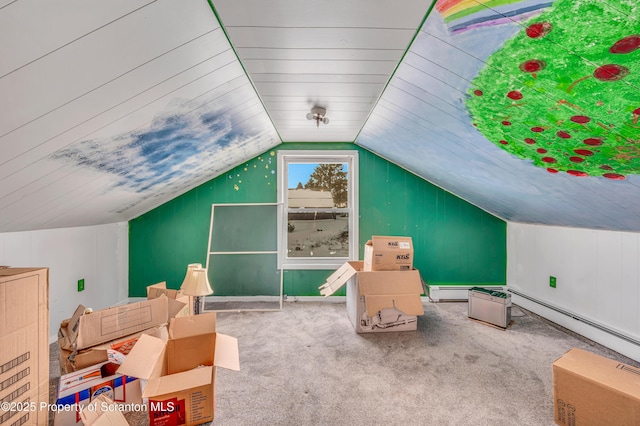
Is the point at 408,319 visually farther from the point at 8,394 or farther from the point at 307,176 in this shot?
the point at 8,394

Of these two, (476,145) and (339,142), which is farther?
(339,142)

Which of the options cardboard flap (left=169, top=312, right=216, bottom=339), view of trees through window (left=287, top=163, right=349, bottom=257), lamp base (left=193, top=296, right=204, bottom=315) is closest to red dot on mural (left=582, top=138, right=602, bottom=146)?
cardboard flap (left=169, top=312, right=216, bottom=339)

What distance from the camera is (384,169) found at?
11.8 ft

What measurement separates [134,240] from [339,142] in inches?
108

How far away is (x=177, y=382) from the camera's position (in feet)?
4.81

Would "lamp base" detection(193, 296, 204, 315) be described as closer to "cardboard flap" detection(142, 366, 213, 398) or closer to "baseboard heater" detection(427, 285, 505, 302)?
"cardboard flap" detection(142, 366, 213, 398)

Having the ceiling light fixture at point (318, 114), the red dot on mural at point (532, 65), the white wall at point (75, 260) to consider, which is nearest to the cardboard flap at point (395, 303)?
the ceiling light fixture at point (318, 114)

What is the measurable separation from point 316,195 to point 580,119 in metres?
2.71

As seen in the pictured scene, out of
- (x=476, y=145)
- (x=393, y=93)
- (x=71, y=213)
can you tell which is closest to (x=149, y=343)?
(x=71, y=213)

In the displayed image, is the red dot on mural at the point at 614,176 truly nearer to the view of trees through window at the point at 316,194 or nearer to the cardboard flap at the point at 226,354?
the cardboard flap at the point at 226,354

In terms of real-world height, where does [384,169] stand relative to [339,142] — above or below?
below

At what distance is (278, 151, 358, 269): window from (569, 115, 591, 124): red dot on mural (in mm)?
2417

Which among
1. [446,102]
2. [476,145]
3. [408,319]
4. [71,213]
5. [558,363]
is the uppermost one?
[446,102]

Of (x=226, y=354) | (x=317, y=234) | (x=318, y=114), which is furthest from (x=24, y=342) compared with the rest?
(x=317, y=234)
